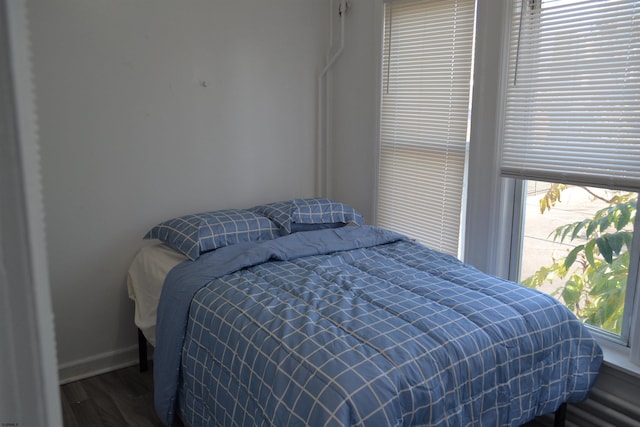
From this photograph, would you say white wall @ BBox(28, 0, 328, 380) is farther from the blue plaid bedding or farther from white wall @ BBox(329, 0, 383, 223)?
the blue plaid bedding

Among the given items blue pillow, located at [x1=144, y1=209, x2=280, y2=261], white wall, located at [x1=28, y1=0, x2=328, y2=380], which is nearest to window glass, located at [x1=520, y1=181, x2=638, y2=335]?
blue pillow, located at [x1=144, y1=209, x2=280, y2=261]

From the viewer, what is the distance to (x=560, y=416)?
6.62 ft

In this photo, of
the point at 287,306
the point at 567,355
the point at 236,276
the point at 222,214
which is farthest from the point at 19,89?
the point at 222,214

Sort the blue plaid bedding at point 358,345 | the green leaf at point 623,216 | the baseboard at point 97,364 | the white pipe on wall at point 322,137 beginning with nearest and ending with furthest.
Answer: the blue plaid bedding at point 358,345
the green leaf at point 623,216
the baseboard at point 97,364
the white pipe on wall at point 322,137

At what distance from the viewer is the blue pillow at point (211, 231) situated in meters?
2.46

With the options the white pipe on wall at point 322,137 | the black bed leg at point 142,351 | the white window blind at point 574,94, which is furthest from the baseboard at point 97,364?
the white window blind at point 574,94

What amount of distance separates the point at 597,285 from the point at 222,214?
1907mm

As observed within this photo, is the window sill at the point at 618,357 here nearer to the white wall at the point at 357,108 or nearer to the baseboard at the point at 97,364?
the white wall at the point at 357,108

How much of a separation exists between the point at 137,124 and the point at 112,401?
4.80 feet

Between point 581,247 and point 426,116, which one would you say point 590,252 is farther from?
point 426,116

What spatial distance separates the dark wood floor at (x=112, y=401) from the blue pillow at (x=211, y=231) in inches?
30.3

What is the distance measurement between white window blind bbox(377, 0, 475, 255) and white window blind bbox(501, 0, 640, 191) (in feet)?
1.10

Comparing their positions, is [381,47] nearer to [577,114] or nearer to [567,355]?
[577,114]

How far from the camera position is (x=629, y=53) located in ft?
6.38
